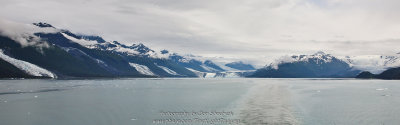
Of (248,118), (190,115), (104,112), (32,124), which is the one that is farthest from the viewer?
(104,112)

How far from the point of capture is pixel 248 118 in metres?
49.4

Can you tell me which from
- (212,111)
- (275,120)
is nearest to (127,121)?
(212,111)

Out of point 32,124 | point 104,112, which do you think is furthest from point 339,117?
point 32,124

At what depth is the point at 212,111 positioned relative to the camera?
191ft

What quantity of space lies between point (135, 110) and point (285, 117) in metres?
25.6

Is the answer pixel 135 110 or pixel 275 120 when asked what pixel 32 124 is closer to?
pixel 135 110

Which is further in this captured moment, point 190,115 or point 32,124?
point 190,115

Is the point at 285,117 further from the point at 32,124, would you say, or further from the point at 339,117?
A: the point at 32,124

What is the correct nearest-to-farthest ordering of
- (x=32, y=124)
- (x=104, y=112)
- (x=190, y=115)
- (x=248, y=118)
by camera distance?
(x=32, y=124)
(x=248, y=118)
(x=190, y=115)
(x=104, y=112)

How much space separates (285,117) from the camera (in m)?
51.2

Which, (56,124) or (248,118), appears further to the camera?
(248,118)

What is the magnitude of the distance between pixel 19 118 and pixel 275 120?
123 ft

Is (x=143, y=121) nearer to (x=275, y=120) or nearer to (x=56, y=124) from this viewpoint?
(x=56, y=124)

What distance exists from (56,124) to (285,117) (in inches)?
1286
